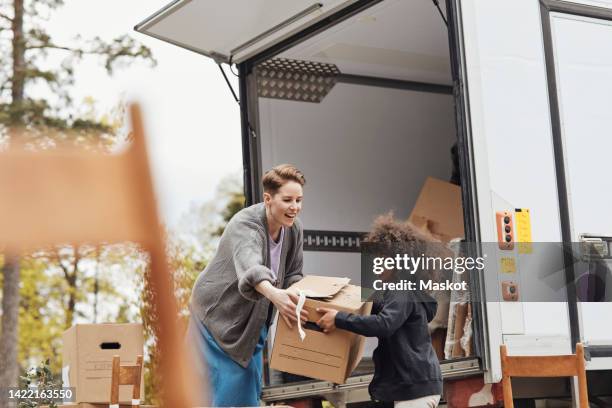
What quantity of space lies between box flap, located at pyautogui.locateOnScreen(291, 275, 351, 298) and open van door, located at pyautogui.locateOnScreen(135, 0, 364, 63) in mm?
1848

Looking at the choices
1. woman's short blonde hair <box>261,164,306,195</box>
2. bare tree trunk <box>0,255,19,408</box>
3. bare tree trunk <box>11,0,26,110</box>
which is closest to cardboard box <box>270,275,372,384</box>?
woman's short blonde hair <box>261,164,306,195</box>

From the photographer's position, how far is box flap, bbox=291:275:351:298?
419 cm

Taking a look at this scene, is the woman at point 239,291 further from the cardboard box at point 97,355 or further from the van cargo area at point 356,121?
the van cargo area at point 356,121

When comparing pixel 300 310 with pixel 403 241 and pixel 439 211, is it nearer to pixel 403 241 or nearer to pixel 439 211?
pixel 403 241

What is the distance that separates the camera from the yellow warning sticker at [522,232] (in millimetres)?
4480

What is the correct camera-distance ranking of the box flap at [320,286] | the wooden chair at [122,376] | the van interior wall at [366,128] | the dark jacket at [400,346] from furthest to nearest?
the van interior wall at [366,128], the wooden chair at [122,376], the box flap at [320,286], the dark jacket at [400,346]

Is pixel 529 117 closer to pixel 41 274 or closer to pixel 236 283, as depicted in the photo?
pixel 236 283

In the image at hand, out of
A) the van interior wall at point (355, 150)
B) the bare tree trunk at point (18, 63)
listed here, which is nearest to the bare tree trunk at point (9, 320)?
the bare tree trunk at point (18, 63)

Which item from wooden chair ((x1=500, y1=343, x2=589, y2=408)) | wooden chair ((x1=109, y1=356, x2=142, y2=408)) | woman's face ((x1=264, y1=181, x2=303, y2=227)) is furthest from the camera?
wooden chair ((x1=109, y1=356, x2=142, y2=408))

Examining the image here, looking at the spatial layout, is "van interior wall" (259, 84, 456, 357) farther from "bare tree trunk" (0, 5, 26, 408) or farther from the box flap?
"bare tree trunk" (0, 5, 26, 408)

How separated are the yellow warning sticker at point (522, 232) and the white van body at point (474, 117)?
0.03 m

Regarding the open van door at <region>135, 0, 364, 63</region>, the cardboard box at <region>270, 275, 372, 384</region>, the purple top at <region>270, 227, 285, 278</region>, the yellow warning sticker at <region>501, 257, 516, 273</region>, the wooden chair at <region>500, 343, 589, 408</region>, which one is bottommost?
the wooden chair at <region>500, 343, 589, 408</region>

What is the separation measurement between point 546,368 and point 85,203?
2.99m

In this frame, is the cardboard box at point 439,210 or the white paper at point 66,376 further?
the cardboard box at point 439,210
